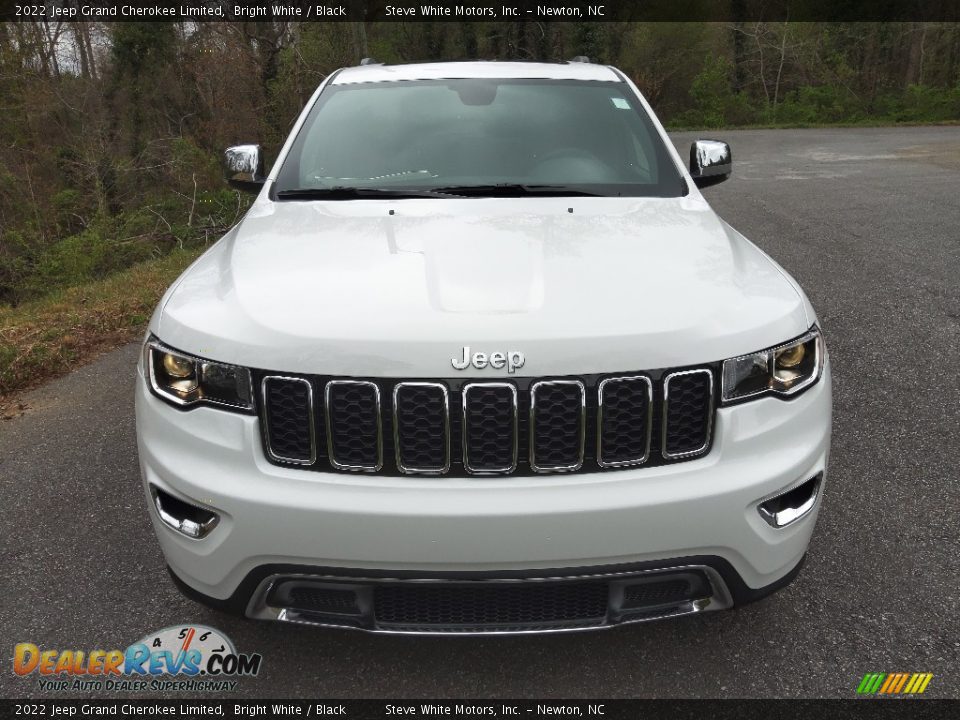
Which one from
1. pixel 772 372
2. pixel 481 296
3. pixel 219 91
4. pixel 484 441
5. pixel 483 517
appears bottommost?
pixel 219 91

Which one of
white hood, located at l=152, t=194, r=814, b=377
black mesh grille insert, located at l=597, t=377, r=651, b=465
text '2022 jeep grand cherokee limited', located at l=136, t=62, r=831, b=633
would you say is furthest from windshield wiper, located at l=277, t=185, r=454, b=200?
black mesh grille insert, located at l=597, t=377, r=651, b=465

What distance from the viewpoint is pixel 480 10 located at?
3316 centimetres

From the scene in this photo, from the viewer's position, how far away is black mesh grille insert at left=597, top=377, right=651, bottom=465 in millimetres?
2029

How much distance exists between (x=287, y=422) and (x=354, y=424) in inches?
6.9

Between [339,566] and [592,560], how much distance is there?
0.62m

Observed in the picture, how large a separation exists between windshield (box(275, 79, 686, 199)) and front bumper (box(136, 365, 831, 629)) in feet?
4.53

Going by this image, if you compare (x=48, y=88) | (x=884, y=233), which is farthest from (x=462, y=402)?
(x=48, y=88)

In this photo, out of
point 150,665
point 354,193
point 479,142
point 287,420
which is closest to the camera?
point 287,420

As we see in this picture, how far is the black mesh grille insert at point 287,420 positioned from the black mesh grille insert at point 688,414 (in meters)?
0.91

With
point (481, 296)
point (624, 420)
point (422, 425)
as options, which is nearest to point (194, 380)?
point (422, 425)

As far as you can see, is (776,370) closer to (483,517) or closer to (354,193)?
(483,517)

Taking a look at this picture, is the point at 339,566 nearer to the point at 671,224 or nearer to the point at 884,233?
the point at 671,224

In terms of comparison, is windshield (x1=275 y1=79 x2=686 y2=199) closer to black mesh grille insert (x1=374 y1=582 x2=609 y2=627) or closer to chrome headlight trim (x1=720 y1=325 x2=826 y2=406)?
chrome headlight trim (x1=720 y1=325 x2=826 y2=406)
